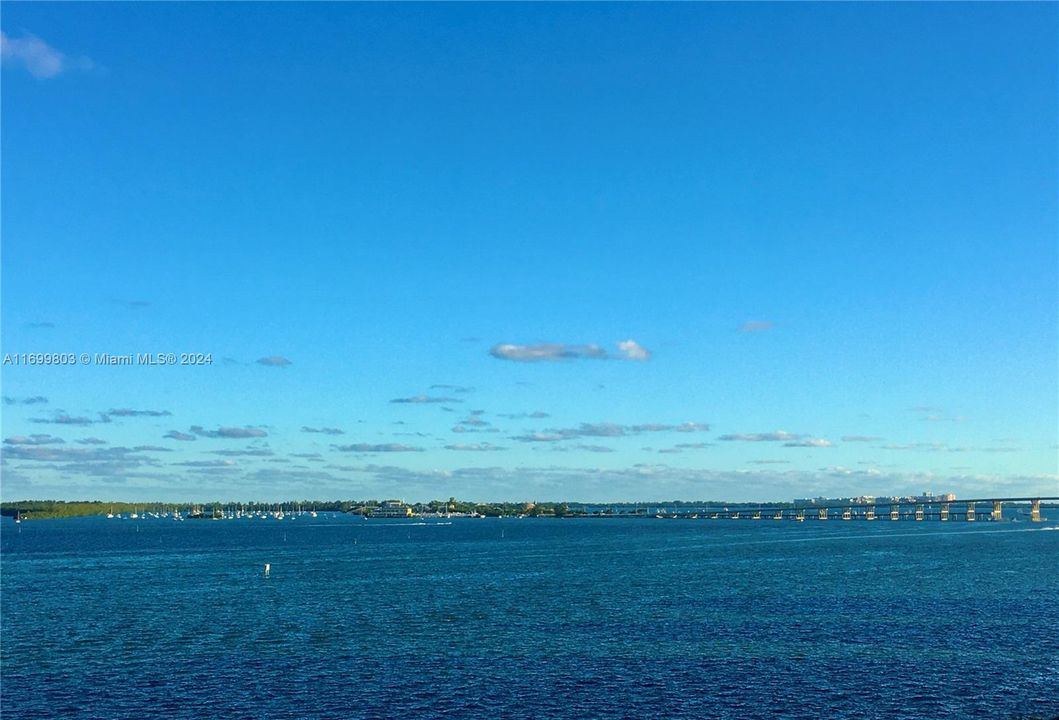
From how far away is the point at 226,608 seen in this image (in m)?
114

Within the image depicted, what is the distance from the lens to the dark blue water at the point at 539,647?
6388 cm

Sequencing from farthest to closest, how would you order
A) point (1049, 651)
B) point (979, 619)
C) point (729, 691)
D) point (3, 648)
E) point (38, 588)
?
point (38, 588) → point (979, 619) → point (3, 648) → point (1049, 651) → point (729, 691)

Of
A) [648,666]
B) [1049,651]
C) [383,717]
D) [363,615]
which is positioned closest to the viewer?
[383,717]

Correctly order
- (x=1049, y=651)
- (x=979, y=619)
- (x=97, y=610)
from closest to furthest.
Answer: (x=1049, y=651) < (x=979, y=619) < (x=97, y=610)

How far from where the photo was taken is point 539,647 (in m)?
83.4

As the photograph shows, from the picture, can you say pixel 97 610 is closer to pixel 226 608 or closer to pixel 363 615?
pixel 226 608

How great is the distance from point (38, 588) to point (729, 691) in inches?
4830

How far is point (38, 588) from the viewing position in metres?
142

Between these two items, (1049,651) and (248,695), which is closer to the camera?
(248,695)

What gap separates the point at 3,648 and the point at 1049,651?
333 ft

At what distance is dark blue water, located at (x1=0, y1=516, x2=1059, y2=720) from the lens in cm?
6388

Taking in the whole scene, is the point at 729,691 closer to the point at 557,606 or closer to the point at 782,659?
the point at 782,659

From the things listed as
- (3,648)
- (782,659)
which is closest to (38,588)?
(3,648)

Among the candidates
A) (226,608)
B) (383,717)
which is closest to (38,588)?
(226,608)
